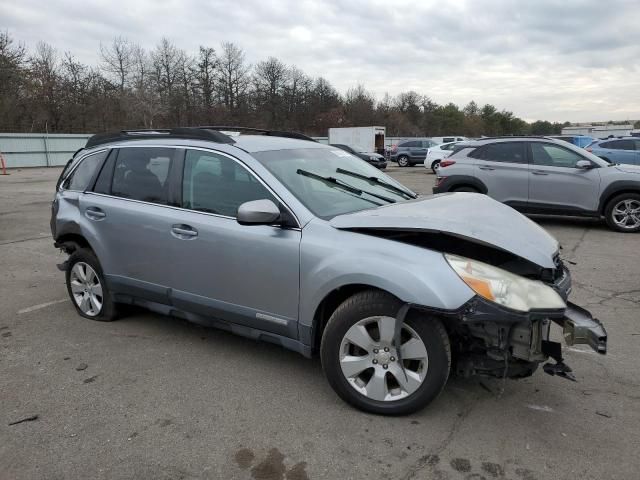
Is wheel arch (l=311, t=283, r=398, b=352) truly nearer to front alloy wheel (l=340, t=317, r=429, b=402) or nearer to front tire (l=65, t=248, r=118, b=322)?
front alloy wheel (l=340, t=317, r=429, b=402)

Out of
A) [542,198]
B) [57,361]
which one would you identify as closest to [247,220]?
[57,361]

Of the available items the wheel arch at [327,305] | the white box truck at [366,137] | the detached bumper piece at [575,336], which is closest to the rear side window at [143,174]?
the wheel arch at [327,305]

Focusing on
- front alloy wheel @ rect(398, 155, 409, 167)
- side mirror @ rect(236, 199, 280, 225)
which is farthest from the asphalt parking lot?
front alloy wheel @ rect(398, 155, 409, 167)

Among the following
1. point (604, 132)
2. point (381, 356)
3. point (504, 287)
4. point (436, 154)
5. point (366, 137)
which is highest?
point (604, 132)

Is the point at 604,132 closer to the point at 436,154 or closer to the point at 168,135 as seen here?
the point at 436,154

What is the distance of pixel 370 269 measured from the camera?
9.73 ft

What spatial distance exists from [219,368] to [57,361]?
1.31 meters

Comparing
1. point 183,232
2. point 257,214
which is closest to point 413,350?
point 257,214

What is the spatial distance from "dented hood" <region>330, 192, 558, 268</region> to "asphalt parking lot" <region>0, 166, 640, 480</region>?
100 cm

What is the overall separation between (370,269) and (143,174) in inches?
94.8

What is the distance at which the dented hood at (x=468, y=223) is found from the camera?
2969 mm

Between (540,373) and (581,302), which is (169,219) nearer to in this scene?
(540,373)

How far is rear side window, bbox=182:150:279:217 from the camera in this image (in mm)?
3658

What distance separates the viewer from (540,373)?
370 cm
